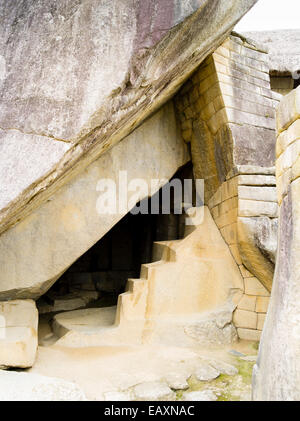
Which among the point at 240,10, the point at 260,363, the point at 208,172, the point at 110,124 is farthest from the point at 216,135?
the point at 260,363

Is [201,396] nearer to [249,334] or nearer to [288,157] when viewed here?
[249,334]

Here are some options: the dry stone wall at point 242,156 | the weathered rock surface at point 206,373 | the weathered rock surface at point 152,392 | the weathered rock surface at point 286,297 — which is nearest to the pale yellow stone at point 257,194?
the dry stone wall at point 242,156

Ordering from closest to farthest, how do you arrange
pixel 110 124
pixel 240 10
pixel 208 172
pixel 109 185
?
1. pixel 110 124
2. pixel 240 10
3. pixel 109 185
4. pixel 208 172

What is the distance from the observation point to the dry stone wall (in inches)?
169

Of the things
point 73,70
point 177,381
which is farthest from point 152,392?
point 73,70

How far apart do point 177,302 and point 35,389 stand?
2.14 m

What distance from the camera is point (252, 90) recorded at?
484cm

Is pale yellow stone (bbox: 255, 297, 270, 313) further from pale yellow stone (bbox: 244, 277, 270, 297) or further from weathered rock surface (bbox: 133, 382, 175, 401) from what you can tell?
weathered rock surface (bbox: 133, 382, 175, 401)

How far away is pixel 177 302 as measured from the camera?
4.43 meters

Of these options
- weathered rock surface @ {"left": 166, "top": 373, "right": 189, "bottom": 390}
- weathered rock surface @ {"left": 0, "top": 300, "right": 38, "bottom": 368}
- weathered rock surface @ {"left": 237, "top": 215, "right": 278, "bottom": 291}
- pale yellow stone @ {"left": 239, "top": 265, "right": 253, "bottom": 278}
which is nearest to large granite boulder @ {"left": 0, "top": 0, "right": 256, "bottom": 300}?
weathered rock surface @ {"left": 0, "top": 300, "right": 38, "bottom": 368}

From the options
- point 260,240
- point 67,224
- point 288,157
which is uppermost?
point 288,157

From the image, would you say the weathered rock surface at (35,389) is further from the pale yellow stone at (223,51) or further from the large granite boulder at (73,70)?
the pale yellow stone at (223,51)
